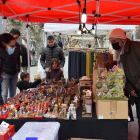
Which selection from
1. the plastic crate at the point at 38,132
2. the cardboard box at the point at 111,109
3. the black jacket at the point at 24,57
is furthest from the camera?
the black jacket at the point at 24,57

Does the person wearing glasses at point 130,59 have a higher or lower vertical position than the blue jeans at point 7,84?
higher

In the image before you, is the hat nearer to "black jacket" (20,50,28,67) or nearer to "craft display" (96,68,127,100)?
"craft display" (96,68,127,100)

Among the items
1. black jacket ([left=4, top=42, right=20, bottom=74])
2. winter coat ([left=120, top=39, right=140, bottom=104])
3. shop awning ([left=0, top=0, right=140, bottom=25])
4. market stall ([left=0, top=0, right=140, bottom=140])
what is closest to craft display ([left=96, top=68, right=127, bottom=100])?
market stall ([left=0, top=0, right=140, bottom=140])

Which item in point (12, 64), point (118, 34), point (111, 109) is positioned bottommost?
point (111, 109)

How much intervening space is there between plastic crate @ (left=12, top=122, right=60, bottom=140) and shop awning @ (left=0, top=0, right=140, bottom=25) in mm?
2821

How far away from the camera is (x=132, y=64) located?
2746mm

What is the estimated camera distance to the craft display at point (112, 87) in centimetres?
222

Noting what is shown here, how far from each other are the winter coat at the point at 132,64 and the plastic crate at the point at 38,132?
1.36 metres

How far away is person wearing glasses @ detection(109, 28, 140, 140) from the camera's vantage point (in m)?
2.71

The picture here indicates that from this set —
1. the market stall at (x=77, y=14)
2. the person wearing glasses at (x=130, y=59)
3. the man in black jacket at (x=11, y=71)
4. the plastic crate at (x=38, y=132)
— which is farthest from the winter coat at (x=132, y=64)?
the man in black jacket at (x=11, y=71)

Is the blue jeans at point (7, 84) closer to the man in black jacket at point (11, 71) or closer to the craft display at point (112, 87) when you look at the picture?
the man in black jacket at point (11, 71)

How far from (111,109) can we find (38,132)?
0.92 meters

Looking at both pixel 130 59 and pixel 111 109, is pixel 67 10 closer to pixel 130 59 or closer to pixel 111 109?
pixel 130 59

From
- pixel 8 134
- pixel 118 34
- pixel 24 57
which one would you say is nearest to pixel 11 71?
pixel 8 134
